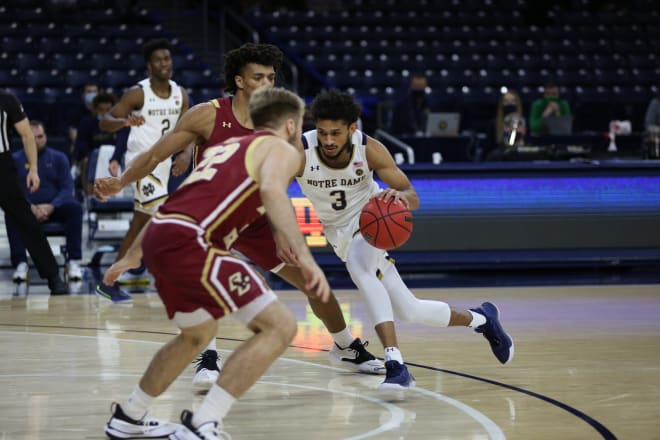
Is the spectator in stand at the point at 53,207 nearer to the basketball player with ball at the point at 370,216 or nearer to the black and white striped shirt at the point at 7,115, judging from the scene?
the black and white striped shirt at the point at 7,115

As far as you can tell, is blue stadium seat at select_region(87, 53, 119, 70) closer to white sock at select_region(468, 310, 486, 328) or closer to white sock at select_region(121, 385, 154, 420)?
white sock at select_region(468, 310, 486, 328)

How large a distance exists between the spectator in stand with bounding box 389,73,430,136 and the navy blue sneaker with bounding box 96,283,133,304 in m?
5.43

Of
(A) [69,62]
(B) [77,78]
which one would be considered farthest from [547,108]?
(A) [69,62]

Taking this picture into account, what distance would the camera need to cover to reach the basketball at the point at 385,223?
477 cm

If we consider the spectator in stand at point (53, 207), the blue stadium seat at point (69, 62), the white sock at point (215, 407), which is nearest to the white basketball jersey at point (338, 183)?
the white sock at point (215, 407)

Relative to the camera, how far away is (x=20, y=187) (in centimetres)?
841

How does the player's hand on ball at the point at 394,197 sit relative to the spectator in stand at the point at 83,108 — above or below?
above

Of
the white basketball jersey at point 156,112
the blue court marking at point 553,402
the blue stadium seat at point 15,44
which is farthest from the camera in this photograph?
the blue stadium seat at point 15,44

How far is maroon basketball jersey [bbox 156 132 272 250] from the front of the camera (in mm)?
3674

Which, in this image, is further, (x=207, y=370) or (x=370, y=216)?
(x=207, y=370)

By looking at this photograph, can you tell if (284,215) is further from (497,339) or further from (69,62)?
(69,62)

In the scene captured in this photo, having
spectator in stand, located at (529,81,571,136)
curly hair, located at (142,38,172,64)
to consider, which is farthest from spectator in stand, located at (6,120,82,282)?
spectator in stand, located at (529,81,571,136)

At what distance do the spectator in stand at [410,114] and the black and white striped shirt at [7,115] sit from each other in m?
5.55

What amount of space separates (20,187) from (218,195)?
517 cm
